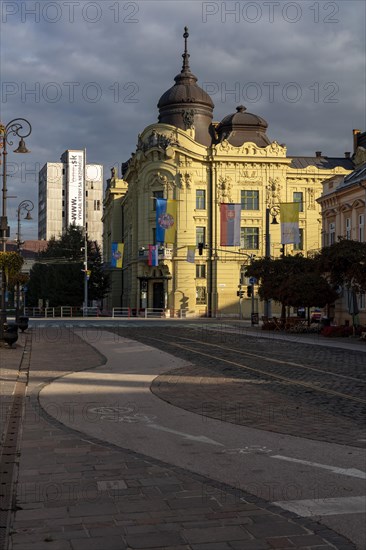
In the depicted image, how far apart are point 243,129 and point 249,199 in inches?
305

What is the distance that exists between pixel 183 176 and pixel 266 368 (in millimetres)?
52979

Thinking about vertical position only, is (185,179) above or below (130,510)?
above

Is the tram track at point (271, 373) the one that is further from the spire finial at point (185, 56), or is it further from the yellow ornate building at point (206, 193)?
the spire finial at point (185, 56)

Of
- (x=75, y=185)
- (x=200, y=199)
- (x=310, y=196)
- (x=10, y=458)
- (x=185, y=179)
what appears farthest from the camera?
(x=75, y=185)

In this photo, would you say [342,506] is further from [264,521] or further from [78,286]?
[78,286]

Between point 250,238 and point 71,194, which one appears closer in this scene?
point 250,238

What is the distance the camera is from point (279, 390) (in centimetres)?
1425

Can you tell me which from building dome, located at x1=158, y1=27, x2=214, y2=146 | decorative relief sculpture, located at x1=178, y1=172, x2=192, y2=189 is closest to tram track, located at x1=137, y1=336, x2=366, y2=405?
decorative relief sculpture, located at x1=178, y1=172, x2=192, y2=189

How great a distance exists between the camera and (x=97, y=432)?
31.6ft

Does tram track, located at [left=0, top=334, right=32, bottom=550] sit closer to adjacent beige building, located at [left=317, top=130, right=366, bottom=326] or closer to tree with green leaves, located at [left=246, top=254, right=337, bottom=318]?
tree with green leaves, located at [left=246, top=254, right=337, bottom=318]

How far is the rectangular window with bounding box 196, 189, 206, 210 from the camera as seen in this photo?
71438 mm

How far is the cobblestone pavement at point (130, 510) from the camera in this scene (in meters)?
5.22

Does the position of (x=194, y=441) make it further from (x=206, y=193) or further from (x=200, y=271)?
(x=206, y=193)

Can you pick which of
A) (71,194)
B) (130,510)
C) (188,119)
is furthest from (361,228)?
(71,194)
